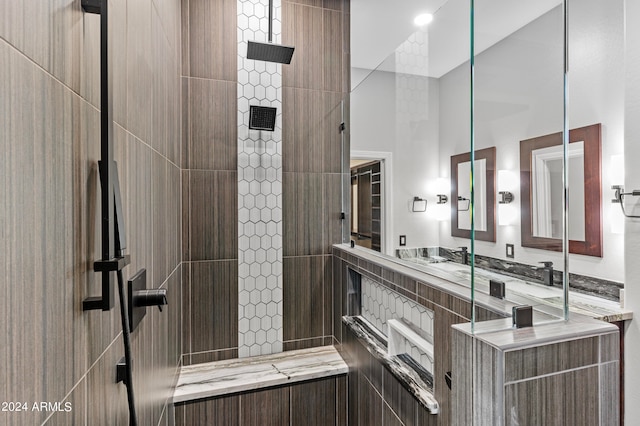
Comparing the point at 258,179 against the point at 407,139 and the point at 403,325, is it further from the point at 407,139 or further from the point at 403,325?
the point at 403,325

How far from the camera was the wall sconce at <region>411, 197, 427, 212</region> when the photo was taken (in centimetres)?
149

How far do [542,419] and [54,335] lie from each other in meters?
0.90

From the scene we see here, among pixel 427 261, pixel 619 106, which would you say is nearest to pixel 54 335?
pixel 427 261

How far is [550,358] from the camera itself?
25.9 inches

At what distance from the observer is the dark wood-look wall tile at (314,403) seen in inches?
72.9

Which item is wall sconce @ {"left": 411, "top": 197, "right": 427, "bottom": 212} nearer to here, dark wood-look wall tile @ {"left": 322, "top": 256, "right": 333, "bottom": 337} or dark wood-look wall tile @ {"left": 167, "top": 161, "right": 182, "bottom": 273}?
dark wood-look wall tile @ {"left": 322, "top": 256, "right": 333, "bottom": 337}

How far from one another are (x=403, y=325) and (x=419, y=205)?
1.78 feet

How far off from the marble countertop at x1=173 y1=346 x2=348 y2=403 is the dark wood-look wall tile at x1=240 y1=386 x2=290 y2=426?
50 mm

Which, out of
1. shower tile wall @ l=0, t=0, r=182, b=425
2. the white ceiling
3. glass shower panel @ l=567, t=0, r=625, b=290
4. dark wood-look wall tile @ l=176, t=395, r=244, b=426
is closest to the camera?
shower tile wall @ l=0, t=0, r=182, b=425

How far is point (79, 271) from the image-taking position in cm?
63


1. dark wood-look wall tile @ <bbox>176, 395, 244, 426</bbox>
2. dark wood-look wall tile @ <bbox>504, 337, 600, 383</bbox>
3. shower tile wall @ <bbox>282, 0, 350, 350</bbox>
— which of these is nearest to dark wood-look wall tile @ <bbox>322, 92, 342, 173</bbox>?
shower tile wall @ <bbox>282, 0, 350, 350</bbox>

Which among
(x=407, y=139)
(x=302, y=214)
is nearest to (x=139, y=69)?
(x=407, y=139)

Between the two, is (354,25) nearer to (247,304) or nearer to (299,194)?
(299,194)

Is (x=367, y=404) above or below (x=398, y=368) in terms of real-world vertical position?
below
